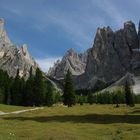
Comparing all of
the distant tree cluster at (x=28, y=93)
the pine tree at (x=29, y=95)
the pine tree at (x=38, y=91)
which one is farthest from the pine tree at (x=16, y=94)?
the pine tree at (x=38, y=91)

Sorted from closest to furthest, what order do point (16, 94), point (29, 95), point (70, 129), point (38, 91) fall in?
point (70, 129) < point (29, 95) < point (38, 91) < point (16, 94)

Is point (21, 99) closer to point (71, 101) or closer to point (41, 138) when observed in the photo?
point (71, 101)

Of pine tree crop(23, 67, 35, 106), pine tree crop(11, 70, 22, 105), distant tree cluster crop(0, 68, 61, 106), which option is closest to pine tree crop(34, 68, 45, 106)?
distant tree cluster crop(0, 68, 61, 106)

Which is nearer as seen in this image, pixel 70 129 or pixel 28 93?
pixel 70 129

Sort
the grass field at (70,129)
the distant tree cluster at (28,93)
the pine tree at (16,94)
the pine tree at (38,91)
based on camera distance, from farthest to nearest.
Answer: the pine tree at (16,94)
the distant tree cluster at (28,93)
the pine tree at (38,91)
the grass field at (70,129)

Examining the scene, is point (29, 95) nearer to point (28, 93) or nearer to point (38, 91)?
point (28, 93)

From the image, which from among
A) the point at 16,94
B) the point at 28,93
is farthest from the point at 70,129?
the point at 16,94

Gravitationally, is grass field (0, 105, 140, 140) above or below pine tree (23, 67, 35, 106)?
below

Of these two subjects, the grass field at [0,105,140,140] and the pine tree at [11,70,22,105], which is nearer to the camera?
the grass field at [0,105,140,140]

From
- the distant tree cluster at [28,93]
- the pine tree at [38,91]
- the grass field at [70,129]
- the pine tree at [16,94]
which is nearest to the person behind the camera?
the grass field at [70,129]

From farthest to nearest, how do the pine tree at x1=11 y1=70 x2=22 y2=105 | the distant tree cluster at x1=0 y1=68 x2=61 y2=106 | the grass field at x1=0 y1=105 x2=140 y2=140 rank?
the pine tree at x1=11 y1=70 x2=22 y2=105
the distant tree cluster at x1=0 y1=68 x2=61 y2=106
the grass field at x1=0 y1=105 x2=140 y2=140

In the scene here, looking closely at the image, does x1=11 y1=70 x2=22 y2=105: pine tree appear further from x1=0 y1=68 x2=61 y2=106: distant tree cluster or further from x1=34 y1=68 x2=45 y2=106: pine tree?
x1=34 y1=68 x2=45 y2=106: pine tree

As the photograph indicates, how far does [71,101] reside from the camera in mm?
140625

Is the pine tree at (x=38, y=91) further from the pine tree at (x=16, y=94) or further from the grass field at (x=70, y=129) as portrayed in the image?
the grass field at (x=70, y=129)
